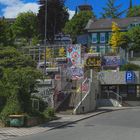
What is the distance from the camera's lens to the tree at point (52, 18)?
94188 millimetres

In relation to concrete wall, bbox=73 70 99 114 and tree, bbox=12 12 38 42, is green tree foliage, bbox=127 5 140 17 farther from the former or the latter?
→ concrete wall, bbox=73 70 99 114

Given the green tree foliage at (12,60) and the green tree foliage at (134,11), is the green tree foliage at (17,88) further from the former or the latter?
the green tree foliage at (134,11)

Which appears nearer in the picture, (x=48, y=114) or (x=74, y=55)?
(x=48, y=114)

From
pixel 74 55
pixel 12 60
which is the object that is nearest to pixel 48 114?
pixel 12 60

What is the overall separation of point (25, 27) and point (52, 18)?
15.9 meters

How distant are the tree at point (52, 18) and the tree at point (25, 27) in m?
11.4

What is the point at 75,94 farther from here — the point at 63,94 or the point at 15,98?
the point at 15,98

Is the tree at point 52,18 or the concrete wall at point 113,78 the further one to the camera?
the tree at point 52,18

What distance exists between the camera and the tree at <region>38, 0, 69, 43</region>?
94.2m

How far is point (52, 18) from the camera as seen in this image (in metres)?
94.8

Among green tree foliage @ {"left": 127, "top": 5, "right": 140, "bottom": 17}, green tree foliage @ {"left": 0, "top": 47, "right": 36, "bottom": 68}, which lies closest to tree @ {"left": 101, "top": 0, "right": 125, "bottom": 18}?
green tree foliage @ {"left": 127, "top": 5, "right": 140, "bottom": 17}

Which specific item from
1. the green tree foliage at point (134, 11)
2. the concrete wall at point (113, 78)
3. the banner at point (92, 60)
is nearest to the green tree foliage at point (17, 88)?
the concrete wall at point (113, 78)

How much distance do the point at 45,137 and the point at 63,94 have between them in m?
23.6

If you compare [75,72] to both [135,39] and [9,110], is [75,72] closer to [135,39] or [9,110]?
[135,39]
